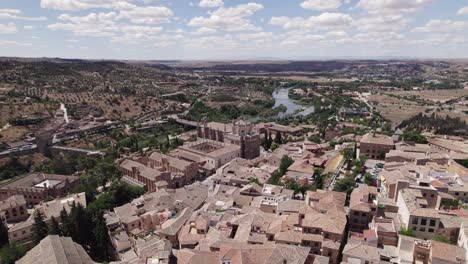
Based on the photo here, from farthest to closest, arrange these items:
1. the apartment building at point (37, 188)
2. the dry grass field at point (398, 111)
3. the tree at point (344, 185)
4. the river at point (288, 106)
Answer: the river at point (288, 106), the dry grass field at point (398, 111), the apartment building at point (37, 188), the tree at point (344, 185)

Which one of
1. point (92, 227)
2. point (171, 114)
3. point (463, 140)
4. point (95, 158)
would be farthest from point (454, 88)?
point (92, 227)

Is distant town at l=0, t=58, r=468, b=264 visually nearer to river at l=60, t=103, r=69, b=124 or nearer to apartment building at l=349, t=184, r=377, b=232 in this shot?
apartment building at l=349, t=184, r=377, b=232

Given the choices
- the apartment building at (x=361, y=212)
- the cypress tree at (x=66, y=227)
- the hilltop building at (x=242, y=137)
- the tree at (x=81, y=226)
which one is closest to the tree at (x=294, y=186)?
the apartment building at (x=361, y=212)

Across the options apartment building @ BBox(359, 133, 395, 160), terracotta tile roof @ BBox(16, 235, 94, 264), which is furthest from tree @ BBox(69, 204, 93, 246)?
apartment building @ BBox(359, 133, 395, 160)

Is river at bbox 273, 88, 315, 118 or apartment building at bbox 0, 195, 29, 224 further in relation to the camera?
river at bbox 273, 88, 315, 118

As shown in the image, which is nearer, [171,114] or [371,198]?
[371,198]

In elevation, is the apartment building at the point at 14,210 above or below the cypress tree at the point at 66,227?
below

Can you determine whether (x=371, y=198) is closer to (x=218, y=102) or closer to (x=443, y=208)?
(x=443, y=208)

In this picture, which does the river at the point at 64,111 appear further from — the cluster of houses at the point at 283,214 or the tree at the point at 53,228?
the tree at the point at 53,228
